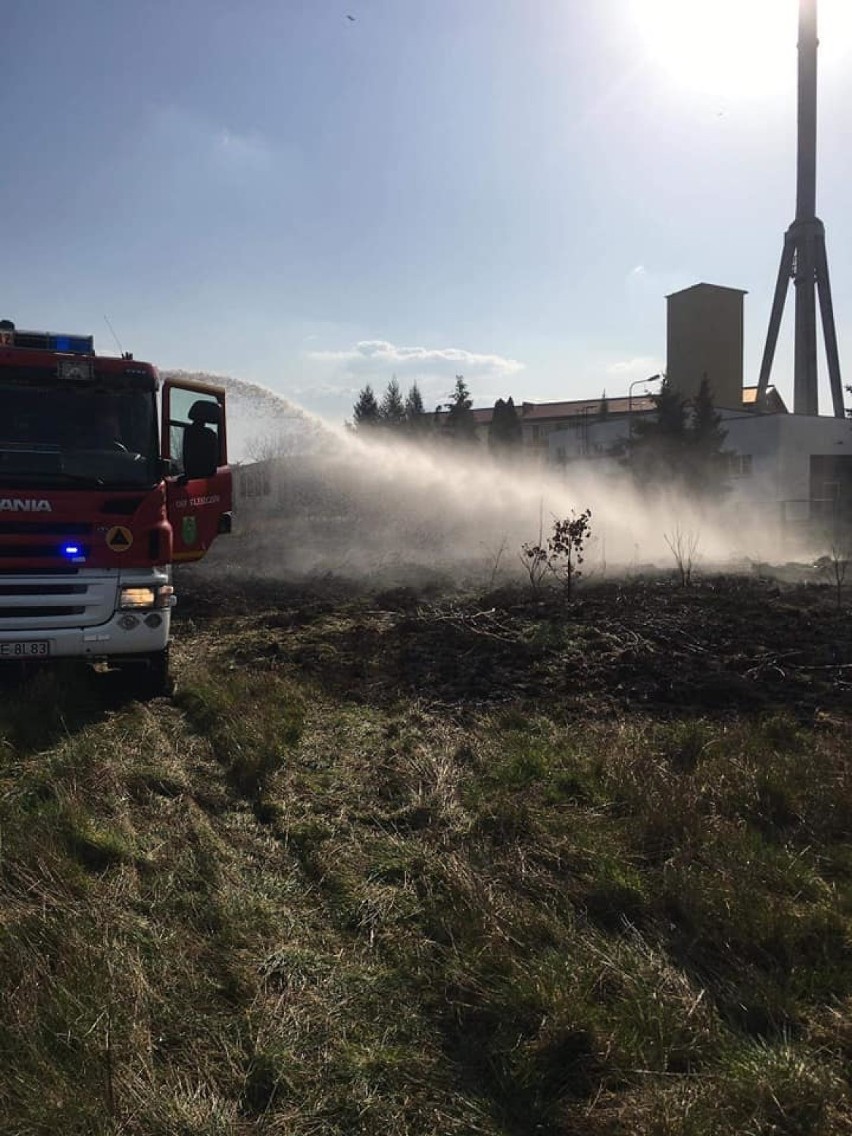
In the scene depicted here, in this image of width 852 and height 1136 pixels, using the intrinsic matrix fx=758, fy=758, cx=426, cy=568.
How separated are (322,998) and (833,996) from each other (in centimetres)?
193

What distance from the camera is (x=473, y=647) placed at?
9.04 metres

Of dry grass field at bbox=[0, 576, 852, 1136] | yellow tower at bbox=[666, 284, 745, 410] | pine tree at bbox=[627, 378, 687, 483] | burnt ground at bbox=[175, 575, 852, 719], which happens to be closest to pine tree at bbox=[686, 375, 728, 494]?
pine tree at bbox=[627, 378, 687, 483]

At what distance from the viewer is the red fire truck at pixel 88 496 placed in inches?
246

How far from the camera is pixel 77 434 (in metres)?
6.89

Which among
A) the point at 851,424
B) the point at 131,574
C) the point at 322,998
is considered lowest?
the point at 322,998

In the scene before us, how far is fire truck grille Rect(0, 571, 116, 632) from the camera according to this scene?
20.4ft

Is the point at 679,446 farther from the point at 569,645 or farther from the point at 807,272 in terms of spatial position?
the point at 569,645

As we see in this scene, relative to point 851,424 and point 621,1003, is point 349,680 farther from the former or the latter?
point 851,424

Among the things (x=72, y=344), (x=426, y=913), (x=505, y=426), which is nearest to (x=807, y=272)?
(x=505, y=426)

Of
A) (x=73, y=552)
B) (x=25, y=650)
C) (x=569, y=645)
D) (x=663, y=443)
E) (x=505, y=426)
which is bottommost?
(x=569, y=645)

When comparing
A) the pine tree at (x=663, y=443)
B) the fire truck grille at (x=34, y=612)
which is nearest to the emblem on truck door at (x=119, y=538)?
the fire truck grille at (x=34, y=612)

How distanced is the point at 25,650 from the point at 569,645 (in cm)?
565

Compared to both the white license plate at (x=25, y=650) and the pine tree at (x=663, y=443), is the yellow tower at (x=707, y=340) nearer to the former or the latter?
the pine tree at (x=663, y=443)

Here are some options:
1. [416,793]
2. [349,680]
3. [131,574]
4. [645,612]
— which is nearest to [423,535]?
[645,612]
